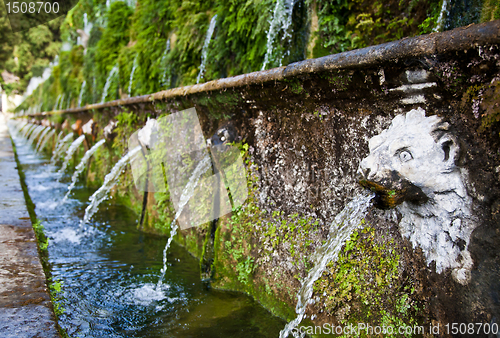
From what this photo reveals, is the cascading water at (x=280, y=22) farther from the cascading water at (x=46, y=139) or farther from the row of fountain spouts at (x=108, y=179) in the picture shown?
the cascading water at (x=46, y=139)

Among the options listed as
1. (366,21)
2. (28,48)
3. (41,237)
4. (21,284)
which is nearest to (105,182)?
(41,237)

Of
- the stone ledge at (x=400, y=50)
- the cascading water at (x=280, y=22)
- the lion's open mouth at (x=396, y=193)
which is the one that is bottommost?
the lion's open mouth at (x=396, y=193)

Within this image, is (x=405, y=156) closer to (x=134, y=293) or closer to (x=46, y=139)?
(x=134, y=293)

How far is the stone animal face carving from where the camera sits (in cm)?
182

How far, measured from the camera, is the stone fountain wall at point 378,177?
173cm

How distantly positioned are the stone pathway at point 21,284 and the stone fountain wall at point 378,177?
1.68m

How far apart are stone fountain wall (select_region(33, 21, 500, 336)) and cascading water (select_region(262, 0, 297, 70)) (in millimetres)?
1632

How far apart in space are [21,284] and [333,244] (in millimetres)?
2140

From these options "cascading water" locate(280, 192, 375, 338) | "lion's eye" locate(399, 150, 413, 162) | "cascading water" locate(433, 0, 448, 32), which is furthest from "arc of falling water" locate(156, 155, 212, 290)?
"cascading water" locate(433, 0, 448, 32)

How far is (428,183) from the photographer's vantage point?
73.8 inches

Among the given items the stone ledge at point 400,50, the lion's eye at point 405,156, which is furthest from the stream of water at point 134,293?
the stone ledge at point 400,50

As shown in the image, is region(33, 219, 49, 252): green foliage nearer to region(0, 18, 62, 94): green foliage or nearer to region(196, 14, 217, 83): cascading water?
region(196, 14, 217, 83): cascading water

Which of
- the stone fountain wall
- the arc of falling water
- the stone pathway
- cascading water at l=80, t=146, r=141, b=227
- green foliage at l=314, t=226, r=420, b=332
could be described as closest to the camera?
the stone fountain wall

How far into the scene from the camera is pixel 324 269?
2570 millimetres
